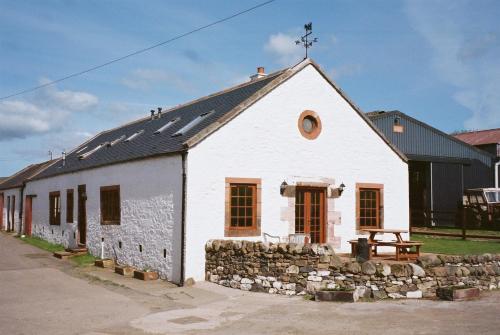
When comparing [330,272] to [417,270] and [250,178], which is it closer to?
[417,270]

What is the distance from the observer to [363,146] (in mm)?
17125

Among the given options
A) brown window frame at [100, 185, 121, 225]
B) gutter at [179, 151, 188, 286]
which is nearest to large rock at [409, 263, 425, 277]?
gutter at [179, 151, 188, 286]

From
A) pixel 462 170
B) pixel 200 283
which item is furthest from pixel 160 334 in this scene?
Answer: pixel 462 170

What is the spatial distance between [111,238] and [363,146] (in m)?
9.53

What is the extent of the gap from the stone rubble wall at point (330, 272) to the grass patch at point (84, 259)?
6622mm

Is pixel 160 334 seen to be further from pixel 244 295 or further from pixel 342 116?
pixel 342 116

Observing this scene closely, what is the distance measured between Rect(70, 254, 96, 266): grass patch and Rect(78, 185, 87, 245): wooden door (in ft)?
4.10

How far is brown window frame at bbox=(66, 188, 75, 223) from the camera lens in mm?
21891

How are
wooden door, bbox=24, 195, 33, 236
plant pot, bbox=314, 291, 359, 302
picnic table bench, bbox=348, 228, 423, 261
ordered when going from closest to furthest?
plant pot, bbox=314, 291, 359, 302
picnic table bench, bbox=348, 228, 423, 261
wooden door, bbox=24, 195, 33, 236

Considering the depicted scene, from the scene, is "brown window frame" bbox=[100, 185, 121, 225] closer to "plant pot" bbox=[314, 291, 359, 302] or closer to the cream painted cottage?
the cream painted cottage

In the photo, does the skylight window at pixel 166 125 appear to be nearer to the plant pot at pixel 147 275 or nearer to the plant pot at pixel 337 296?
the plant pot at pixel 147 275

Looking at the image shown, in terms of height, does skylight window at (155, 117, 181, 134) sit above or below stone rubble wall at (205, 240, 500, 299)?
above

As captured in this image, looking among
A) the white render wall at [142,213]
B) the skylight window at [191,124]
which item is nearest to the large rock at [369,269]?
the white render wall at [142,213]

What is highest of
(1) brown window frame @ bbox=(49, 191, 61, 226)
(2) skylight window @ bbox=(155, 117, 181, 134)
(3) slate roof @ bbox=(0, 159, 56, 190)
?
(2) skylight window @ bbox=(155, 117, 181, 134)
